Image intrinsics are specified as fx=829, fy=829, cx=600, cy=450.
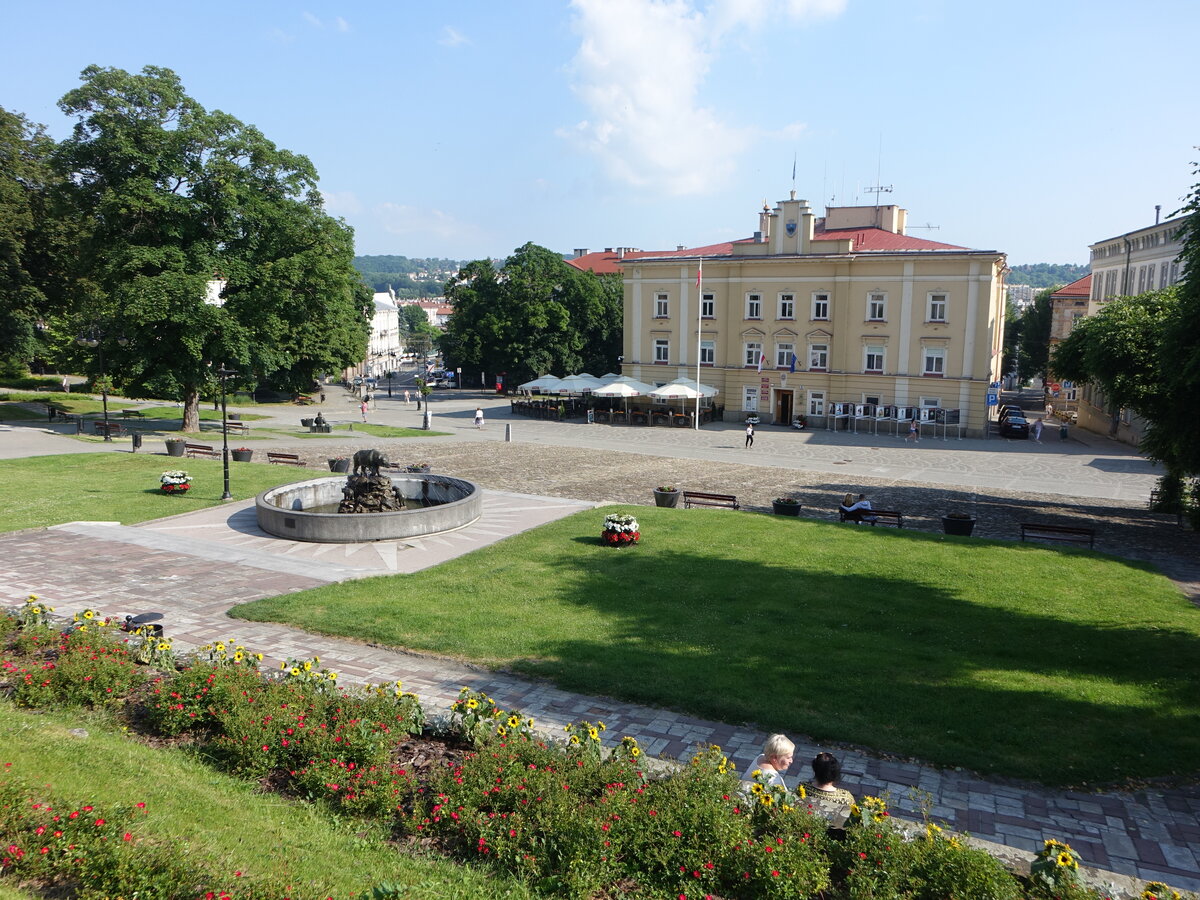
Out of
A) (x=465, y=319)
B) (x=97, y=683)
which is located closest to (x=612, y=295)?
(x=465, y=319)

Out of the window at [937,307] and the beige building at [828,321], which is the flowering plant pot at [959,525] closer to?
the beige building at [828,321]

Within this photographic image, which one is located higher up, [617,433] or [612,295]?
[612,295]

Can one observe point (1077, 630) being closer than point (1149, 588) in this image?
Yes

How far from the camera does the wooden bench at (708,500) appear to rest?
22797 millimetres

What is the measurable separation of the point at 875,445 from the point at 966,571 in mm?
24746

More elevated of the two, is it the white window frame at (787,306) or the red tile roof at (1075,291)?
the red tile roof at (1075,291)

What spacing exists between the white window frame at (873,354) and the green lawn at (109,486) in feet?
103

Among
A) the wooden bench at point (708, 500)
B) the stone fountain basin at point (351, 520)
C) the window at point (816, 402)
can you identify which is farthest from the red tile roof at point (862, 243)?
the stone fountain basin at point (351, 520)

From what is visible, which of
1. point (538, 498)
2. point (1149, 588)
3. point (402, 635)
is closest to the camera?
point (402, 635)

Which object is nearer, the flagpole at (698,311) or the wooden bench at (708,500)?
the wooden bench at (708,500)

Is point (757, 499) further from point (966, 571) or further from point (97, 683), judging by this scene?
point (97, 683)

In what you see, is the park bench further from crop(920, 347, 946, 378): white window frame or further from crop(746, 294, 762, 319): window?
crop(746, 294, 762, 319): window

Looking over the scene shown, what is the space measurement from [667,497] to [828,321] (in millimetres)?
28448

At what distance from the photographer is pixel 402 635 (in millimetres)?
12188
